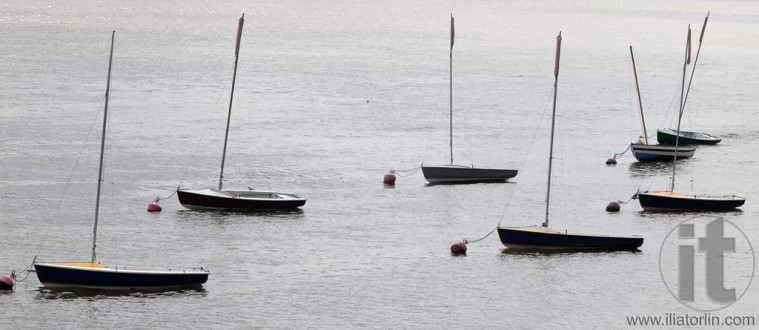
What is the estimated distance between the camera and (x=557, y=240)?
194 ft

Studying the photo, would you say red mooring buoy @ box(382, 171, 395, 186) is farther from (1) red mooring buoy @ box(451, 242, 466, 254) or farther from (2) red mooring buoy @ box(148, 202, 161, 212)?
(1) red mooring buoy @ box(451, 242, 466, 254)

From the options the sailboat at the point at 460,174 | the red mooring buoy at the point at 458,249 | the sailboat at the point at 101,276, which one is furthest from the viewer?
the sailboat at the point at 460,174

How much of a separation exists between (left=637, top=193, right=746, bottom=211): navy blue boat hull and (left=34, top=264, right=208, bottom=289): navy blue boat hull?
94.4ft

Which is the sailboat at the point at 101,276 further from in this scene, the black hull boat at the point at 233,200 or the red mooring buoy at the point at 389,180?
the red mooring buoy at the point at 389,180

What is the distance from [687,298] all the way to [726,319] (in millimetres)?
2691

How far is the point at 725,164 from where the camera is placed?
276 ft

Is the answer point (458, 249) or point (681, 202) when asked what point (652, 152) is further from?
point (458, 249)

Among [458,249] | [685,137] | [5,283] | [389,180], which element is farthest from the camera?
[685,137]

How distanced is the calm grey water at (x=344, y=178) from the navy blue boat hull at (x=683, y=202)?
2.73 ft

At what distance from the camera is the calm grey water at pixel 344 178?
51562 mm

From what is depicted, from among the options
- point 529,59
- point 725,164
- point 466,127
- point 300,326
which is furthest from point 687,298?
point 529,59

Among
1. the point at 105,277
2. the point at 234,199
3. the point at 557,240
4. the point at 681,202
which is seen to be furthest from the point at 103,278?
the point at 681,202

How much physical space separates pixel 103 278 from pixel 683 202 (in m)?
33.0

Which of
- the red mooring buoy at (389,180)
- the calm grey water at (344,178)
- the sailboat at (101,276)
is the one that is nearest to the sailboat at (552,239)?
the calm grey water at (344,178)
